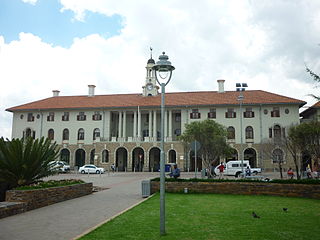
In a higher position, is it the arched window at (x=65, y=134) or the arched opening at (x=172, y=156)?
the arched window at (x=65, y=134)

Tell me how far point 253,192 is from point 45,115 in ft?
144

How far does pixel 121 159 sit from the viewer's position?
51719mm

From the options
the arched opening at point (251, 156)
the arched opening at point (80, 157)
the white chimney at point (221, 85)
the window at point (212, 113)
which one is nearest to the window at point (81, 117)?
the arched opening at point (80, 157)

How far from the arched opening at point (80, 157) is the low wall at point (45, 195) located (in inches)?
1393

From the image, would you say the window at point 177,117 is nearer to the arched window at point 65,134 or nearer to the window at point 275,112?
the window at point 275,112

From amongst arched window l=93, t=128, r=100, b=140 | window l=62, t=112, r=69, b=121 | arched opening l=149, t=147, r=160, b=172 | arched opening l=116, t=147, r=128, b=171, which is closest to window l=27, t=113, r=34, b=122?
window l=62, t=112, r=69, b=121

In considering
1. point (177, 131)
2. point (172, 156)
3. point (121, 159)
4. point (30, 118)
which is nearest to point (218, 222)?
point (172, 156)

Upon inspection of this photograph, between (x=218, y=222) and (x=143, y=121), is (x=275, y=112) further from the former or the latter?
(x=218, y=222)

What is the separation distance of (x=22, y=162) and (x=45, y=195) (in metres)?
1.90

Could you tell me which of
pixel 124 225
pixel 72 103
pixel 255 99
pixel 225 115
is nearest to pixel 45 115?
pixel 72 103

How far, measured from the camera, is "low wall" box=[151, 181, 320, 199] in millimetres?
14148

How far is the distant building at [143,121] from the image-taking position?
45.2 m

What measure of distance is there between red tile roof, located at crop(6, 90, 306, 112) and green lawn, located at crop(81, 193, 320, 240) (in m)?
35.5

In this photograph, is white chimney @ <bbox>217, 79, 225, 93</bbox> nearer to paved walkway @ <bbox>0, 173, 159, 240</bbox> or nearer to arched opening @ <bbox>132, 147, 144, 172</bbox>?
arched opening @ <bbox>132, 147, 144, 172</bbox>
